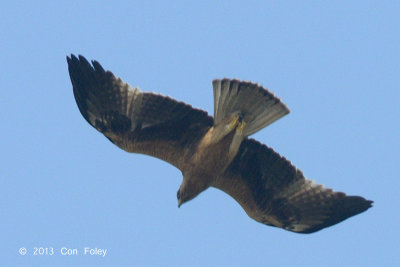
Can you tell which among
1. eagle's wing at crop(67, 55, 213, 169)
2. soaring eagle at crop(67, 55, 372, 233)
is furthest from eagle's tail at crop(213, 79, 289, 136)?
eagle's wing at crop(67, 55, 213, 169)

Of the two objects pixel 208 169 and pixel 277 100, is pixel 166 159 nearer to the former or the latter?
pixel 208 169

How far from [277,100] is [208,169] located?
1.37m

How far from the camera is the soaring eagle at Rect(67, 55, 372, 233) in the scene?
13.6 metres

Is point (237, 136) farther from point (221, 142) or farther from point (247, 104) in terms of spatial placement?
point (247, 104)

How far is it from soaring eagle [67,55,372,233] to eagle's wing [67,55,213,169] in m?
0.01

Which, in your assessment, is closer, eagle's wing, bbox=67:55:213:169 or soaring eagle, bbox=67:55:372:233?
soaring eagle, bbox=67:55:372:233

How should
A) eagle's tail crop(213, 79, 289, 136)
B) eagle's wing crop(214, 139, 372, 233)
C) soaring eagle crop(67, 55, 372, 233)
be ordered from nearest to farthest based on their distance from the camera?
eagle's tail crop(213, 79, 289, 136) < soaring eagle crop(67, 55, 372, 233) < eagle's wing crop(214, 139, 372, 233)

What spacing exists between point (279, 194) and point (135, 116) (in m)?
2.35

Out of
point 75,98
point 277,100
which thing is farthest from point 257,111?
point 75,98

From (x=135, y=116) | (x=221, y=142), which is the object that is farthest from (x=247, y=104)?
(x=135, y=116)

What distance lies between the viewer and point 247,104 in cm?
1357

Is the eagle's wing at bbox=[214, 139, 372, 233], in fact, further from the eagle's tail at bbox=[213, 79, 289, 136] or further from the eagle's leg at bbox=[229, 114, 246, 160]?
the eagle's tail at bbox=[213, 79, 289, 136]

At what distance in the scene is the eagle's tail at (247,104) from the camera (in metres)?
13.5

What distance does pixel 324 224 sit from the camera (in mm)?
14297
